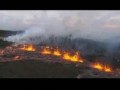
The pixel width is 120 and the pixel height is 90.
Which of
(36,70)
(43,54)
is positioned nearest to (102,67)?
(43,54)

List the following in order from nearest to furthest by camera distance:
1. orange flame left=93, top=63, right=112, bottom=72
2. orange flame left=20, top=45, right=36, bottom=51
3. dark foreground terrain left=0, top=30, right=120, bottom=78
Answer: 1. dark foreground terrain left=0, top=30, right=120, bottom=78
2. orange flame left=93, top=63, right=112, bottom=72
3. orange flame left=20, top=45, right=36, bottom=51

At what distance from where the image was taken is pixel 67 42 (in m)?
10.1

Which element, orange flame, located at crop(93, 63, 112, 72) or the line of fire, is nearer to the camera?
orange flame, located at crop(93, 63, 112, 72)

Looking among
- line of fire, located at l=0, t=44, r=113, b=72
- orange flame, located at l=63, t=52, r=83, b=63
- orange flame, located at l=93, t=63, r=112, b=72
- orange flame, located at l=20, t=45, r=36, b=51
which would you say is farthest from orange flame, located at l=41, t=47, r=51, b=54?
orange flame, located at l=93, t=63, r=112, b=72

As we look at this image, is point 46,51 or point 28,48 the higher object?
point 28,48

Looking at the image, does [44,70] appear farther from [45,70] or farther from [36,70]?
[36,70]

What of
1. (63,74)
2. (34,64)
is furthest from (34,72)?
(63,74)

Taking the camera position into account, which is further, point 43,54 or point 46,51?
point 46,51

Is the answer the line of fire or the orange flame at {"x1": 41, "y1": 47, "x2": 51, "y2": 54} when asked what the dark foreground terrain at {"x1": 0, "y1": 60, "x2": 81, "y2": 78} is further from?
the orange flame at {"x1": 41, "y1": 47, "x2": 51, "y2": 54}

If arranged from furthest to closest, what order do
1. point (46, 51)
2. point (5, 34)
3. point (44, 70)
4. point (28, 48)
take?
point (5, 34) < point (28, 48) < point (46, 51) < point (44, 70)

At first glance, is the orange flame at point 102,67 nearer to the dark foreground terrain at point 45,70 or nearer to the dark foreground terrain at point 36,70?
the dark foreground terrain at point 45,70

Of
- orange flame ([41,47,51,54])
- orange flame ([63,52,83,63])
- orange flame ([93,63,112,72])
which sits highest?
orange flame ([41,47,51,54])
